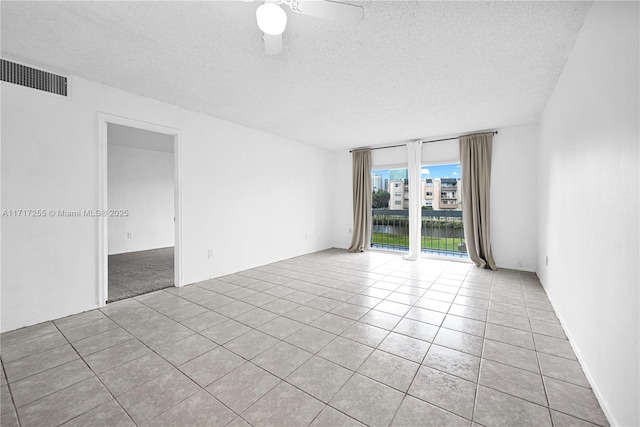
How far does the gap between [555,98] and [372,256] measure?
380 centimetres

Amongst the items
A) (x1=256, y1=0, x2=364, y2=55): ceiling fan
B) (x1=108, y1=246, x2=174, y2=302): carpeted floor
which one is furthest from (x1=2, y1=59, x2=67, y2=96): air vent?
(x1=256, y1=0, x2=364, y2=55): ceiling fan

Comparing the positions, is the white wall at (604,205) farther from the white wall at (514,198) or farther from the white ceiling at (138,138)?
the white ceiling at (138,138)

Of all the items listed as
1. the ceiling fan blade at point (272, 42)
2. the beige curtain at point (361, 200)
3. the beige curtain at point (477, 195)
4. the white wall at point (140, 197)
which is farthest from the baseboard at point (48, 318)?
the beige curtain at point (477, 195)

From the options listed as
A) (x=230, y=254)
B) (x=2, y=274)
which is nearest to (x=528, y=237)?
(x=230, y=254)

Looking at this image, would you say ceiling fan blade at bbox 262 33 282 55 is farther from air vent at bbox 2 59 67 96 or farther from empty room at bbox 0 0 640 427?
air vent at bbox 2 59 67 96

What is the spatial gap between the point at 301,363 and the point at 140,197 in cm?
660

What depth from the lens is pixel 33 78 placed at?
247cm

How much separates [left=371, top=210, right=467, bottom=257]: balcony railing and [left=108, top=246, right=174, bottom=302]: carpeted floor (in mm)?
4474

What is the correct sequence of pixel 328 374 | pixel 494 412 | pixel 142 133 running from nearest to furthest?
pixel 494 412, pixel 328 374, pixel 142 133

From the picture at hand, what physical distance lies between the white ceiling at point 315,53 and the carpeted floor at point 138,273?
250 centimetres

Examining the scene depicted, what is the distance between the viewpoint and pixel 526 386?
165cm

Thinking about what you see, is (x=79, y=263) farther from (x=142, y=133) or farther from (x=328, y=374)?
(x=142, y=133)

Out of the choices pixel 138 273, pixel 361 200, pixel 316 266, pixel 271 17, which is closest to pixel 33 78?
pixel 271 17

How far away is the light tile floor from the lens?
1448 mm
